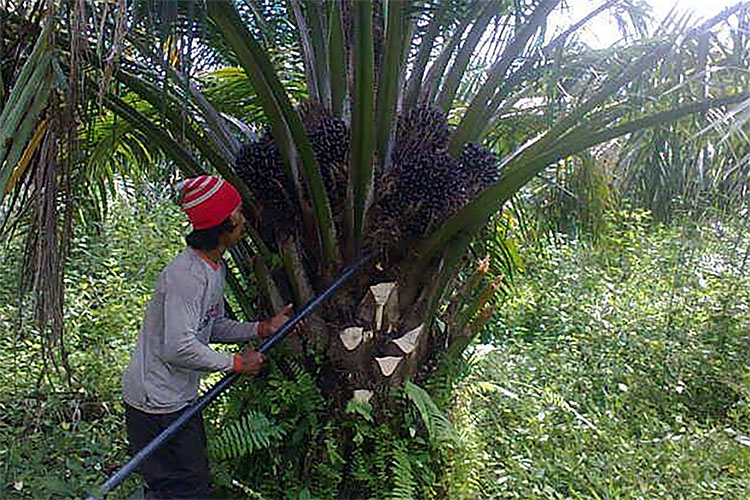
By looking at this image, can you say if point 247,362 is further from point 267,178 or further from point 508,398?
point 508,398

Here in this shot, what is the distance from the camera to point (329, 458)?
2.99 meters

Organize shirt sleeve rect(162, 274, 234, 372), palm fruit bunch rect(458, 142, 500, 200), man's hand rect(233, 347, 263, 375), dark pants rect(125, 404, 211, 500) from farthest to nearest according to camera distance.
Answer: palm fruit bunch rect(458, 142, 500, 200) → dark pants rect(125, 404, 211, 500) → man's hand rect(233, 347, 263, 375) → shirt sleeve rect(162, 274, 234, 372)

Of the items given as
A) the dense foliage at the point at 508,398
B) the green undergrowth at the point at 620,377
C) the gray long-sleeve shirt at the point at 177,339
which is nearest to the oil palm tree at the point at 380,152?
the dense foliage at the point at 508,398

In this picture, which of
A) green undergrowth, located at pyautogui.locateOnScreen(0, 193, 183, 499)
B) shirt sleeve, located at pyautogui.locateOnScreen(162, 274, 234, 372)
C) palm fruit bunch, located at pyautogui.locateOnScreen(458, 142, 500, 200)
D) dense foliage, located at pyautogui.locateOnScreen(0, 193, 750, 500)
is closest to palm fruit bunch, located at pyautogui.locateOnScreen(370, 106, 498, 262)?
palm fruit bunch, located at pyautogui.locateOnScreen(458, 142, 500, 200)

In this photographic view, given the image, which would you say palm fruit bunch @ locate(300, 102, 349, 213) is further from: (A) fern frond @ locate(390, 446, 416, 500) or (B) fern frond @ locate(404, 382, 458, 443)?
(A) fern frond @ locate(390, 446, 416, 500)

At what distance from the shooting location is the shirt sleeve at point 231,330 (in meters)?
2.93

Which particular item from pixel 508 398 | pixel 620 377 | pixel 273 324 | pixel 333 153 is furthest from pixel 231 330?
pixel 620 377

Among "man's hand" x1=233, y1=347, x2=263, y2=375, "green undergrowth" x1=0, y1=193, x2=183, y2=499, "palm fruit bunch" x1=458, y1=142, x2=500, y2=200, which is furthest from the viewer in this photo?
"green undergrowth" x1=0, y1=193, x2=183, y2=499

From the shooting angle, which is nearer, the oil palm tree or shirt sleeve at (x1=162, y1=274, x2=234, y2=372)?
shirt sleeve at (x1=162, y1=274, x2=234, y2=372)

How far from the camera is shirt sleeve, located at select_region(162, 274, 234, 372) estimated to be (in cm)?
251

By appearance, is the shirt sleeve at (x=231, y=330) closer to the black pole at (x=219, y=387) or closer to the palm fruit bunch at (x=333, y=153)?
the black pole at (x=219, y=387)

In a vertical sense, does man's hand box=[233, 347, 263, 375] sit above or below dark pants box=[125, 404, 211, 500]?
above

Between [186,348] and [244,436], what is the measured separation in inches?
21.1

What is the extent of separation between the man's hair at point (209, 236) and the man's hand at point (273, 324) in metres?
0.41
